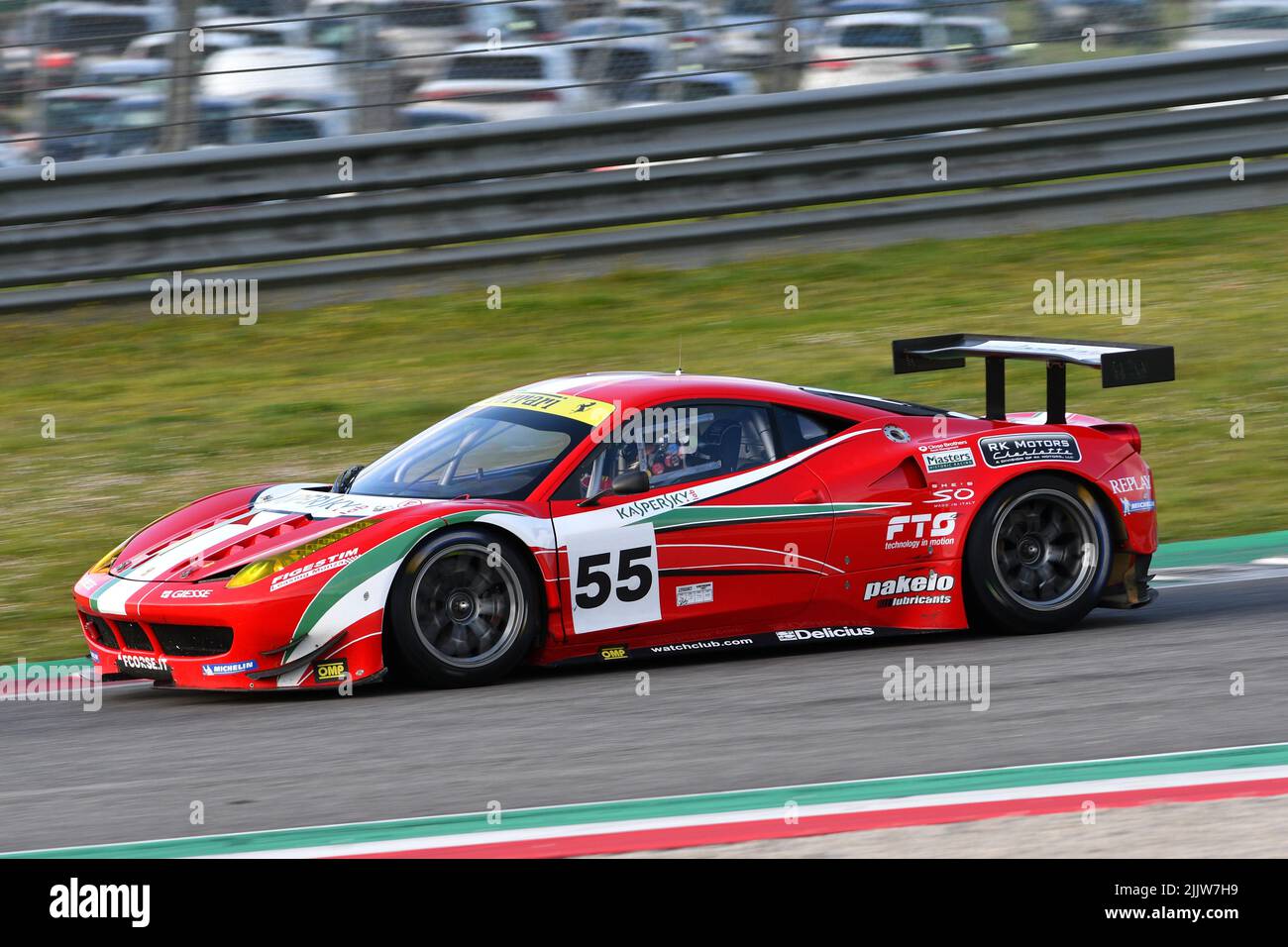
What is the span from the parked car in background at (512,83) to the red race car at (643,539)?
15.8ft

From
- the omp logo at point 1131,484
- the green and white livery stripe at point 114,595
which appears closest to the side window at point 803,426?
the omp logo at point 1131,484

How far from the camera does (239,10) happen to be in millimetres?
Result: 12031

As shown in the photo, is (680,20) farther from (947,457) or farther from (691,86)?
(947,457)

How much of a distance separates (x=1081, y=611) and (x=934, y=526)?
80cm

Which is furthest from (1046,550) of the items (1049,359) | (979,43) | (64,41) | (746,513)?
(64,41)

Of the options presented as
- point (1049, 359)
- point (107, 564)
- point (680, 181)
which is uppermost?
point (680, 181)

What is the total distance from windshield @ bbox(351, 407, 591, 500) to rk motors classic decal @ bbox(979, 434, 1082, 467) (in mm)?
1735

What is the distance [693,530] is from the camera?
23.5 feet

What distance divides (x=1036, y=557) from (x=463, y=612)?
255cm

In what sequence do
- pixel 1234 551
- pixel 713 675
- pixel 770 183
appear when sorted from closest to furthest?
pixel 713 675
pixel 1234 551
pixel 770 183

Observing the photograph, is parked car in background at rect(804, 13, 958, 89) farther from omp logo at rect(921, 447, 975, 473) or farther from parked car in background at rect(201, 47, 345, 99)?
omp logo at rect(921, 447, 975, 473)
